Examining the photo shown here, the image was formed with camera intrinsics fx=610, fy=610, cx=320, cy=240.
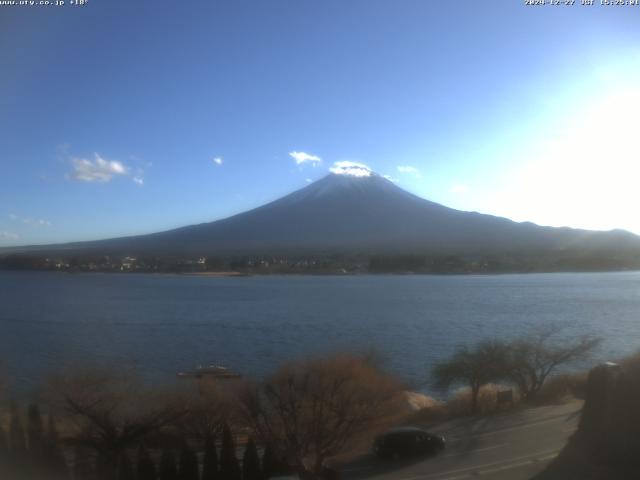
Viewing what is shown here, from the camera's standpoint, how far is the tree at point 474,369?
9164 millimetres

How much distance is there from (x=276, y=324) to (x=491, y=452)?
12.7m

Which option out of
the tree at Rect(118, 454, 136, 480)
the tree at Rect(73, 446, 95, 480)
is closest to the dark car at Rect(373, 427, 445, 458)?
the tree at Rect(118, 454, 136, 480)

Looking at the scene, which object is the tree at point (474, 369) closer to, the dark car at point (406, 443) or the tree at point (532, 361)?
the tree at point (532, 361)

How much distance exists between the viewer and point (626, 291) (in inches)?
1072

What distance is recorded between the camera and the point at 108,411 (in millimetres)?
5594

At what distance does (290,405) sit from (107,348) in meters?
8.59

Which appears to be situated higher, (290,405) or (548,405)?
(290,405)

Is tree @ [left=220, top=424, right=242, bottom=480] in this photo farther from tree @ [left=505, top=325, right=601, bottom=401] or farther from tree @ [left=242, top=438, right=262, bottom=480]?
tree @ [left=505, top=325, right=601, bottom=401]

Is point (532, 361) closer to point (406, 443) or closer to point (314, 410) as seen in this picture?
point (406, 443)

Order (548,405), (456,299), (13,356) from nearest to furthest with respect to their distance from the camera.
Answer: (548,405), (13,356), (456,299)

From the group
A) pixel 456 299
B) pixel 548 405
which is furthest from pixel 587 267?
pixel 548 405

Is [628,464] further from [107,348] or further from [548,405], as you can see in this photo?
[107,348]

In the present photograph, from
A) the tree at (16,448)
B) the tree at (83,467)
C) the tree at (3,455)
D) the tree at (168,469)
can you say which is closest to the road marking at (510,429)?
the tree at (168,469)

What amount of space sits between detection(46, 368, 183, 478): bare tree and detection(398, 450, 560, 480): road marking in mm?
2439
